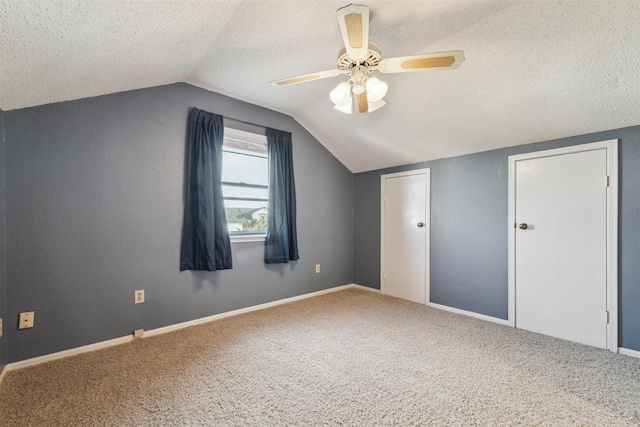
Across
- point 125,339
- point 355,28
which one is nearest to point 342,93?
point 355,28

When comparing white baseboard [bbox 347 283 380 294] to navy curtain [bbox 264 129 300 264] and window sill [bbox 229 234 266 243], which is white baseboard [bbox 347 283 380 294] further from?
window sill [bbox 229 234 266 243]

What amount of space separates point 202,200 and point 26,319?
1.50 metres

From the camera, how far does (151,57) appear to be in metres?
1.95

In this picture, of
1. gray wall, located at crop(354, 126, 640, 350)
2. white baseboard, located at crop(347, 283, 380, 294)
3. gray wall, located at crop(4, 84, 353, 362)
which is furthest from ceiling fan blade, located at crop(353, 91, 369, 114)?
white baseboard, located at crop(347, 283, 380, 294)

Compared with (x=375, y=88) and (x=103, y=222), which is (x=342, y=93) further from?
(x=103, y=222)

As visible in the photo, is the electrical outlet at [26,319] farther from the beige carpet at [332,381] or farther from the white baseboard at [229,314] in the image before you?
the white baseboard at [229,314]

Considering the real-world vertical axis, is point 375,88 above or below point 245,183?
above

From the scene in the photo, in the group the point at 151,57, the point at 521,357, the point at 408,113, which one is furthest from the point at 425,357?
the point at 151,57

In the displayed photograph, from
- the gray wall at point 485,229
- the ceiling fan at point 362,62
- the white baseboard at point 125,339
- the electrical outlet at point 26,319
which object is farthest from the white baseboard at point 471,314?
the electrical outlet at point 26,319

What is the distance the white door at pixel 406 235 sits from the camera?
11.6 feet

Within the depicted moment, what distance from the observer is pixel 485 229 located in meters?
3.02

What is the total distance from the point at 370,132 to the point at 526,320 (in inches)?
99.9

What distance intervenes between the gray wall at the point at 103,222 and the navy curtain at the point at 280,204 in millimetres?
289

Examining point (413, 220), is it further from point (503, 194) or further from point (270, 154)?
point (270, 154)
